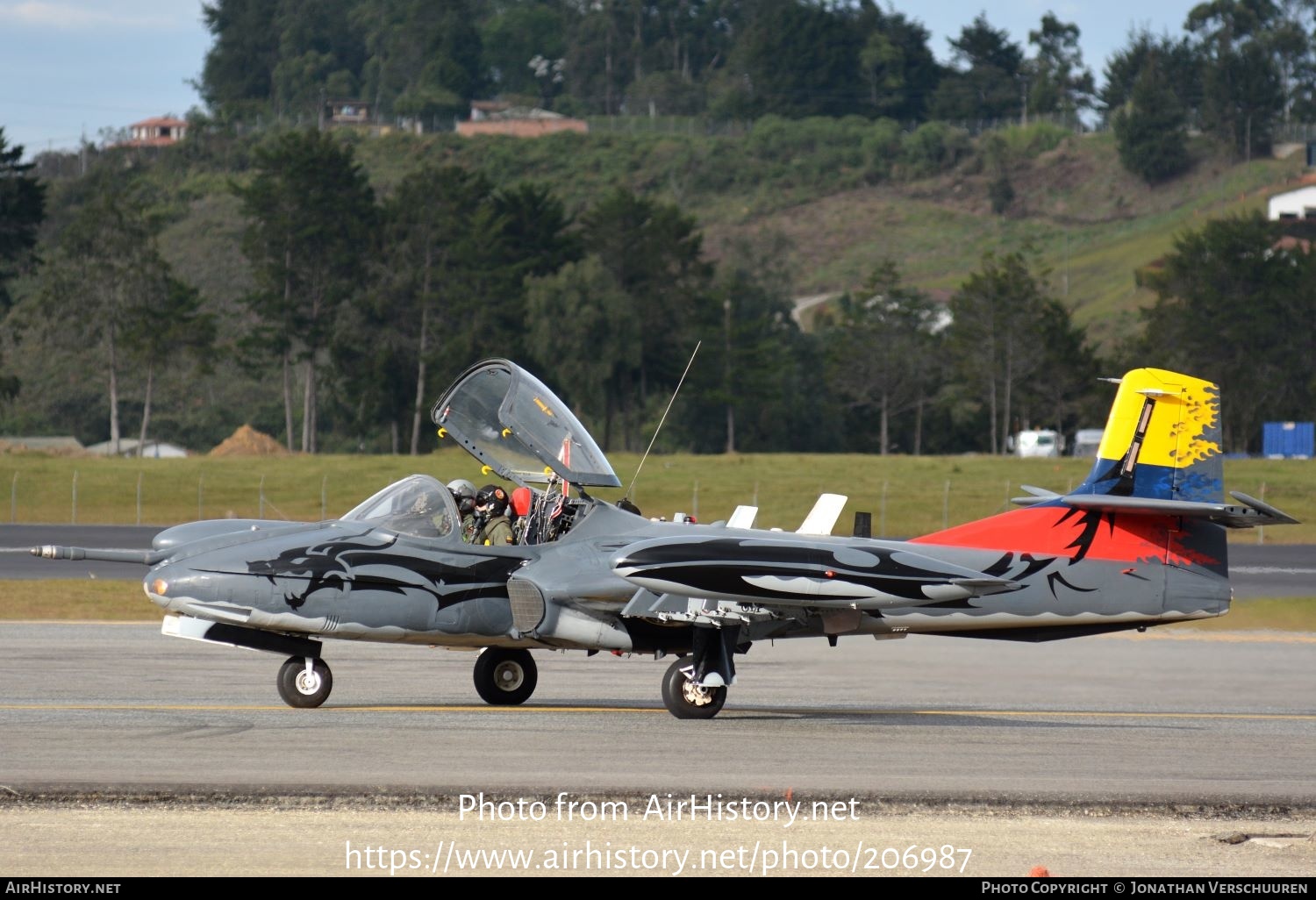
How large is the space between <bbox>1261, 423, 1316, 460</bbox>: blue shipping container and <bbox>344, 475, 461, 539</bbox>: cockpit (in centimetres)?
7124

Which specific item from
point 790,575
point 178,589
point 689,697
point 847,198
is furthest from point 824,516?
point 847,198

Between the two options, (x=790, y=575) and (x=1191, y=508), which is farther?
(x=1191, y=508)

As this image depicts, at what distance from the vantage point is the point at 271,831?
9523mm

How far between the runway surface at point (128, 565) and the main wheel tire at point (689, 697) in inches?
574

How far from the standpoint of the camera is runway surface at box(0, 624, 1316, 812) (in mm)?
11258

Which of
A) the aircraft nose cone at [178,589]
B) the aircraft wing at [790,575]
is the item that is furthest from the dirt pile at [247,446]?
the aircraft wing at [790,575]

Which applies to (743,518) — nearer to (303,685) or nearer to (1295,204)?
(303,685)

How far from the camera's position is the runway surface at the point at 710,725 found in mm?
11258

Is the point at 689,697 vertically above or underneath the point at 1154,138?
underneath

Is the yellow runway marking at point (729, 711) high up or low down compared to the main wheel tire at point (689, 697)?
down

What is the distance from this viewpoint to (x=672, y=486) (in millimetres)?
54406

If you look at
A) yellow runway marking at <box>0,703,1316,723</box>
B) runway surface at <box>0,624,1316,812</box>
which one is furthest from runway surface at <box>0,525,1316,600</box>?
yellow runway marking at <box>0,703,1316,723</box>

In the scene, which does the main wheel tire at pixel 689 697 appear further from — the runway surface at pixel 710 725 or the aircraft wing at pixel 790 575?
the aircraft wing at pixel 790 575

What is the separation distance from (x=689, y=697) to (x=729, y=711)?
3.05 feet
